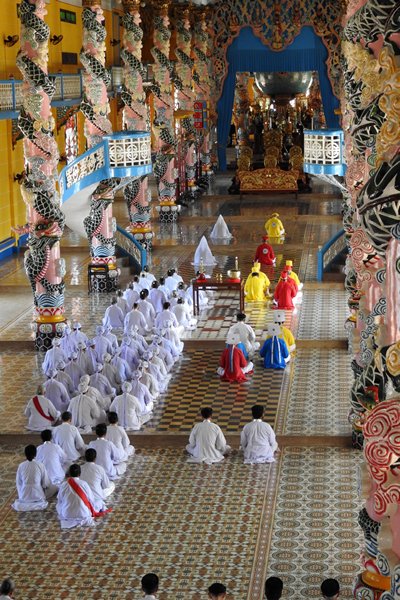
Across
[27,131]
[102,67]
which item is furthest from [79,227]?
[27,131]

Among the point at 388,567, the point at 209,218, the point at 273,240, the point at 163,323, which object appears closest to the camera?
the point at 388,567

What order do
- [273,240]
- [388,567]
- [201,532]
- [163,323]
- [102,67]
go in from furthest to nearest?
1. [273,240]
2. [102,67]
3. [163,323]
4. [201,532]
5. [388,567]

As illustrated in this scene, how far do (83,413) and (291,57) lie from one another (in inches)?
949

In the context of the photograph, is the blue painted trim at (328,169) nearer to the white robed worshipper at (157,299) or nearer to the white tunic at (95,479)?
the white robed worshipper at (157,299)

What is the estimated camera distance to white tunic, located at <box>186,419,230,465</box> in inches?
509

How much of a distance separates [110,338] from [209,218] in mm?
15654

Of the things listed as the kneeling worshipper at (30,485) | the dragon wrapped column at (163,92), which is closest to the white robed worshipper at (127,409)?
the kneeling worshipper at (30,485)

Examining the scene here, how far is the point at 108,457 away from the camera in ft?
40.6

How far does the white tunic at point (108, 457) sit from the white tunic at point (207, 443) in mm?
885

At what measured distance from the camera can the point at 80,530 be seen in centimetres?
1124

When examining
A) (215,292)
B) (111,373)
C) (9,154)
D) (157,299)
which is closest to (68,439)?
(111,373)

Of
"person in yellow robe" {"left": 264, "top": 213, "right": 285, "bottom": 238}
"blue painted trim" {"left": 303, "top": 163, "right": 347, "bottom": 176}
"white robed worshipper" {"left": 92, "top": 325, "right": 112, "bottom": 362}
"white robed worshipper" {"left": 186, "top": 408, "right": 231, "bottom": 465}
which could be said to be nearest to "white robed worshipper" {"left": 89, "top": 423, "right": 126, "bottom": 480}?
"white robed worshipper" {"left": 186, "top": 408, "right": 231, "bottom": 465}

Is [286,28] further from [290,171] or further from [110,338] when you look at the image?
[110,338]

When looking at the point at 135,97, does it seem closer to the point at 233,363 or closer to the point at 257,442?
the point at 233,363
